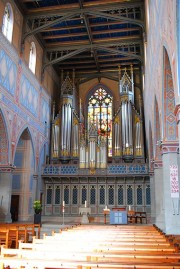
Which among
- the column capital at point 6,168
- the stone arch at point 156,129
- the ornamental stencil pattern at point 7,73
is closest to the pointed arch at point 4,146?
the column capital at point 6,168

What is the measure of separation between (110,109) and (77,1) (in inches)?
427

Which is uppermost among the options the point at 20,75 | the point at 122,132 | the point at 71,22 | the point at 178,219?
the point at 71,22

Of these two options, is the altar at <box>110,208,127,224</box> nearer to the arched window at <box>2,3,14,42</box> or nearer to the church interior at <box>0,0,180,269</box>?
the church interior at <box>0,0,180,269</box>

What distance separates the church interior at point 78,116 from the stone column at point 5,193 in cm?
6

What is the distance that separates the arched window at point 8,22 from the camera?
1727 centimetres

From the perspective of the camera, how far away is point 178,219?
35.6ft

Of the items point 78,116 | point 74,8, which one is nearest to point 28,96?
point 74,8

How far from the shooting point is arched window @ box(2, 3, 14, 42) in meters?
17.3

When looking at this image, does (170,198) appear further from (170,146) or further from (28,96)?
(28,96)

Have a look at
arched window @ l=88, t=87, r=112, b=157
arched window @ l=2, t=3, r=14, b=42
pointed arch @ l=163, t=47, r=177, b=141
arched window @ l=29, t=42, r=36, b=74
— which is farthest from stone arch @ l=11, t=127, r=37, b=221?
pointed arch @ l=163, t=47, r=177, b=141

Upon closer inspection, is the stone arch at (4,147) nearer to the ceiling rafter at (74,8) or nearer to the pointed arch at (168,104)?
the ceiling rafter at (74,8)

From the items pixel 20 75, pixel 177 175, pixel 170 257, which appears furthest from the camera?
pixel 20 75

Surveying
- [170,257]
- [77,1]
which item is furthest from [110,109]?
[170,257]

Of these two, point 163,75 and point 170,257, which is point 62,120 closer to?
point 163,75
